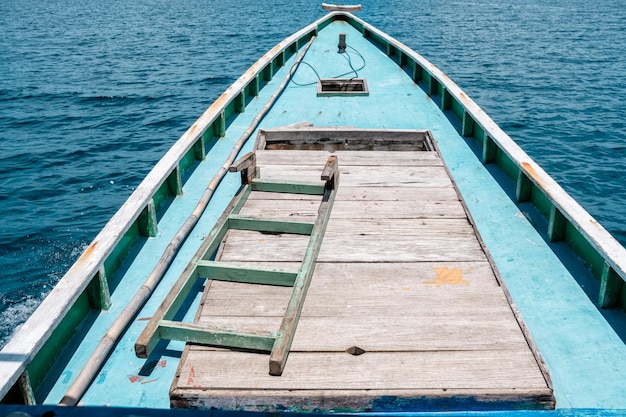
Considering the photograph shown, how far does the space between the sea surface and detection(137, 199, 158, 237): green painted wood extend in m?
3.32

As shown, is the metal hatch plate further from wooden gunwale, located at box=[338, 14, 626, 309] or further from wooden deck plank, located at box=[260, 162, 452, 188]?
wooden deck plank, located at box=[260, 162, 452, 188]

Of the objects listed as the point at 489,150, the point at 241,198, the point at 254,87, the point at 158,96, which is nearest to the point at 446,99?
the point at 489,150

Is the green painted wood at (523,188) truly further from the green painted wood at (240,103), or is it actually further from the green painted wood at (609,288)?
the green painted wood at (240,103)

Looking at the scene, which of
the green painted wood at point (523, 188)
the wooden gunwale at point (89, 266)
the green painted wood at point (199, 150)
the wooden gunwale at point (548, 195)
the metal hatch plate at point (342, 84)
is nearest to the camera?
the wooden gunwale at point (89, 266)

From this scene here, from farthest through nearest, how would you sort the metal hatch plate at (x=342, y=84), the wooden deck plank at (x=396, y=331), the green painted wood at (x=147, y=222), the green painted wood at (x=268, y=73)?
the green painted wood at (x=268, y=73), the metal hatch plate at (x=342, y=84), the green painted wood at (x=147, y=222), the wooden deck plank at (x=396, y=331)

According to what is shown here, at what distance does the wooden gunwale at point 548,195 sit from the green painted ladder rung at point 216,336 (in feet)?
6.96

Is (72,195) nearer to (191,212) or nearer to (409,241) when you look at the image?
(191,212)

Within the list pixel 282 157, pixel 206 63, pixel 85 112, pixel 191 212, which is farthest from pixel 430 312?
pixel 206 63

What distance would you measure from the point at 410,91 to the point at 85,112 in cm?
1175

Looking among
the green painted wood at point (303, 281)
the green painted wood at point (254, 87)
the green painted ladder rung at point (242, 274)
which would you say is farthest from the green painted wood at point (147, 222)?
the green painted wood at point (254, 87)

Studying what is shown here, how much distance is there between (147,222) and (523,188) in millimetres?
3316

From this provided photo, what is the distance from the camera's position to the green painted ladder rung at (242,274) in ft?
11.7

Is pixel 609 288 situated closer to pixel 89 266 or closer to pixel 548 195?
pixel 548 195

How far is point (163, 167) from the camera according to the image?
488 centimetres
